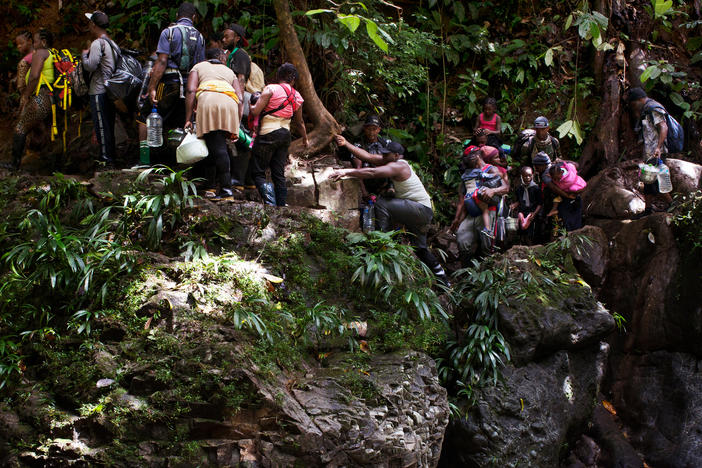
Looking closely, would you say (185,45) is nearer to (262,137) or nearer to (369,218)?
(262,137)

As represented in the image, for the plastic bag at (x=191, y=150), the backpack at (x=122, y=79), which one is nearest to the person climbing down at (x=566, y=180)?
the plastic bag at (x=191, y=150)

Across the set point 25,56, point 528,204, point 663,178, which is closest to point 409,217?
point 528,204

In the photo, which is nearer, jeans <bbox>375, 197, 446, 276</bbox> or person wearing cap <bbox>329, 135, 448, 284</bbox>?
person wearing cap <bbox>329, 135, 448, 284</bbox>

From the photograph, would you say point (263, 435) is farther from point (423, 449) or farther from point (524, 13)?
point (524, 13)

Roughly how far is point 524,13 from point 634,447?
9344 millimetres

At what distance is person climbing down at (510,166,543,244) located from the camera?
8969 mm

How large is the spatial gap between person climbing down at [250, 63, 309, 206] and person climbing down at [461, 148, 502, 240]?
2813mm

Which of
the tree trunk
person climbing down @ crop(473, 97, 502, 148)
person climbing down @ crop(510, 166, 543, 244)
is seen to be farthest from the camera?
person climbing down @ crop(473, 97, 502, 148)

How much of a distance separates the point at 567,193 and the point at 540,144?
1377 millimetres

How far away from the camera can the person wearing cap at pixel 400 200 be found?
7508 millimetres

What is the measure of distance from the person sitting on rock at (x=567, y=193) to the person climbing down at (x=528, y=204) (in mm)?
307

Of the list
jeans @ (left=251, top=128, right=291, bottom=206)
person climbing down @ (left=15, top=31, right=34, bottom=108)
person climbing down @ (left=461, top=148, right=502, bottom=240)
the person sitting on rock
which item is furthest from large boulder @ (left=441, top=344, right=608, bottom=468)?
person climbing down @ (left=15, top=31, right=34, bottom=108)

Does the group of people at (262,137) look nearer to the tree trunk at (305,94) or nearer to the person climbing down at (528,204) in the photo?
the person climbing down at (528,204)

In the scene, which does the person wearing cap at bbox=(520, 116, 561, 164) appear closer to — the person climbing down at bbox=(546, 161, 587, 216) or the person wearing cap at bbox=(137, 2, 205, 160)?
the person climbing down at bbox=(546, 161, 587, 216)
